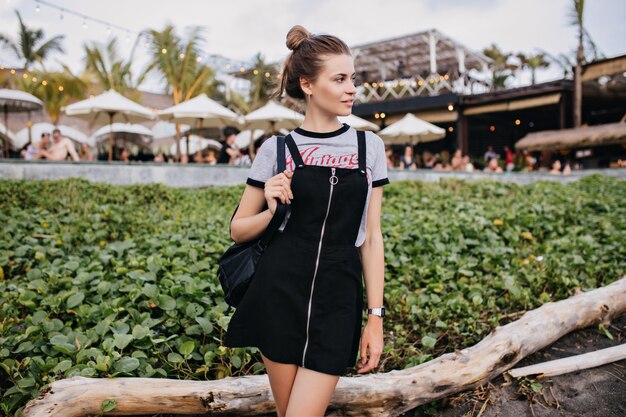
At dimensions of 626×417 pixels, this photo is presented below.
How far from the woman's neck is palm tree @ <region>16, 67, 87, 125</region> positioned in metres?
23.2

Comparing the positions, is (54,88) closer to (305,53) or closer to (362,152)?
(305,53)

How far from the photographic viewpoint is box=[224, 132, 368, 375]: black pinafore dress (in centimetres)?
149

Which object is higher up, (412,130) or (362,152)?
(412,130)

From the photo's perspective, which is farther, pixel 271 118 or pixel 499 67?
pixel 499 67

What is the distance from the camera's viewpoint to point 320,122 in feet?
5.25

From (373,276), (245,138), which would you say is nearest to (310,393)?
(373,276)

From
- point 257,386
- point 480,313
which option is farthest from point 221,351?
point 480,313

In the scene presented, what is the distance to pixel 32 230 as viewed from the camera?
206 inches

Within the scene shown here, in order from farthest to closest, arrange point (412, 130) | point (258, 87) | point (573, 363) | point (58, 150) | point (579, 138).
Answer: point (258, 87), point (412, 130), point (579, 138), point (58, 150), point (573, 363)

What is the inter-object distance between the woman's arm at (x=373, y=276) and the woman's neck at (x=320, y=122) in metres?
0.26

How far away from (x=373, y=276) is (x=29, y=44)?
2954 cm

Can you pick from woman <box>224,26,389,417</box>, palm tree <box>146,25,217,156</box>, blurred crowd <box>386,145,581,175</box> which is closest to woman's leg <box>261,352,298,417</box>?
woman <box>224,26,389,417</box>

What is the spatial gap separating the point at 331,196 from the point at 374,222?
0.68ft

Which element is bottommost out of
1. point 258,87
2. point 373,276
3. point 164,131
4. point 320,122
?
point 373,276
